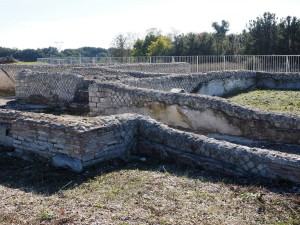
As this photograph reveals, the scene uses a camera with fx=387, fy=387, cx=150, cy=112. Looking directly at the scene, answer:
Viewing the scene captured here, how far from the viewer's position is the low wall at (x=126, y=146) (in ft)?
18.1

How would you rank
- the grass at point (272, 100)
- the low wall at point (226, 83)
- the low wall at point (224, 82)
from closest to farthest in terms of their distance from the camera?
the grass at point (272, 100) → the low wall at point (224, 82) → the low wall at point (226, 83)

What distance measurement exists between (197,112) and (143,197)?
4760 millimetres

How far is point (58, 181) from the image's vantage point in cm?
585

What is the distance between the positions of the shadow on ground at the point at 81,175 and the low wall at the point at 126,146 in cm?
14

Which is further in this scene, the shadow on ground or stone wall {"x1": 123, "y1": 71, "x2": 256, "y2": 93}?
stone wall {"x1": 123, "y1": 71, "x2": 256, "y2": 93}

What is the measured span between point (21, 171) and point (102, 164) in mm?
1380

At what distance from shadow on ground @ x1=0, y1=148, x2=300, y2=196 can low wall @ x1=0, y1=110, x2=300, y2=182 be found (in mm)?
135

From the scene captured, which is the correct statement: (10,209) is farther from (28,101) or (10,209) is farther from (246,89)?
(246,89)

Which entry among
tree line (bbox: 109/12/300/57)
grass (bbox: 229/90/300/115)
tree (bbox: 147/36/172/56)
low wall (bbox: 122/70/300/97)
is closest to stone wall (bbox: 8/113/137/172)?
low wall (bbox: 122/70/300/97)

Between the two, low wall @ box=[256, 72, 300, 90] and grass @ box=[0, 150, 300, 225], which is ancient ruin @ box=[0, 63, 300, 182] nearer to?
grass @ box=[0, 150, 300, 225]

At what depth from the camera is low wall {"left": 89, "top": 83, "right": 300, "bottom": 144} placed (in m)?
8.27

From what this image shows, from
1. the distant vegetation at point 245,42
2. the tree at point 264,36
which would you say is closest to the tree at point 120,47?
the distant vegetation at point 245,42

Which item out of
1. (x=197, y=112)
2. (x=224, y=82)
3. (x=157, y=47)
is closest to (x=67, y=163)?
(x=197, y=112)

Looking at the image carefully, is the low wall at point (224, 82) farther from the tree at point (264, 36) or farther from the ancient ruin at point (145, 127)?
the tree at point (264, 36)
